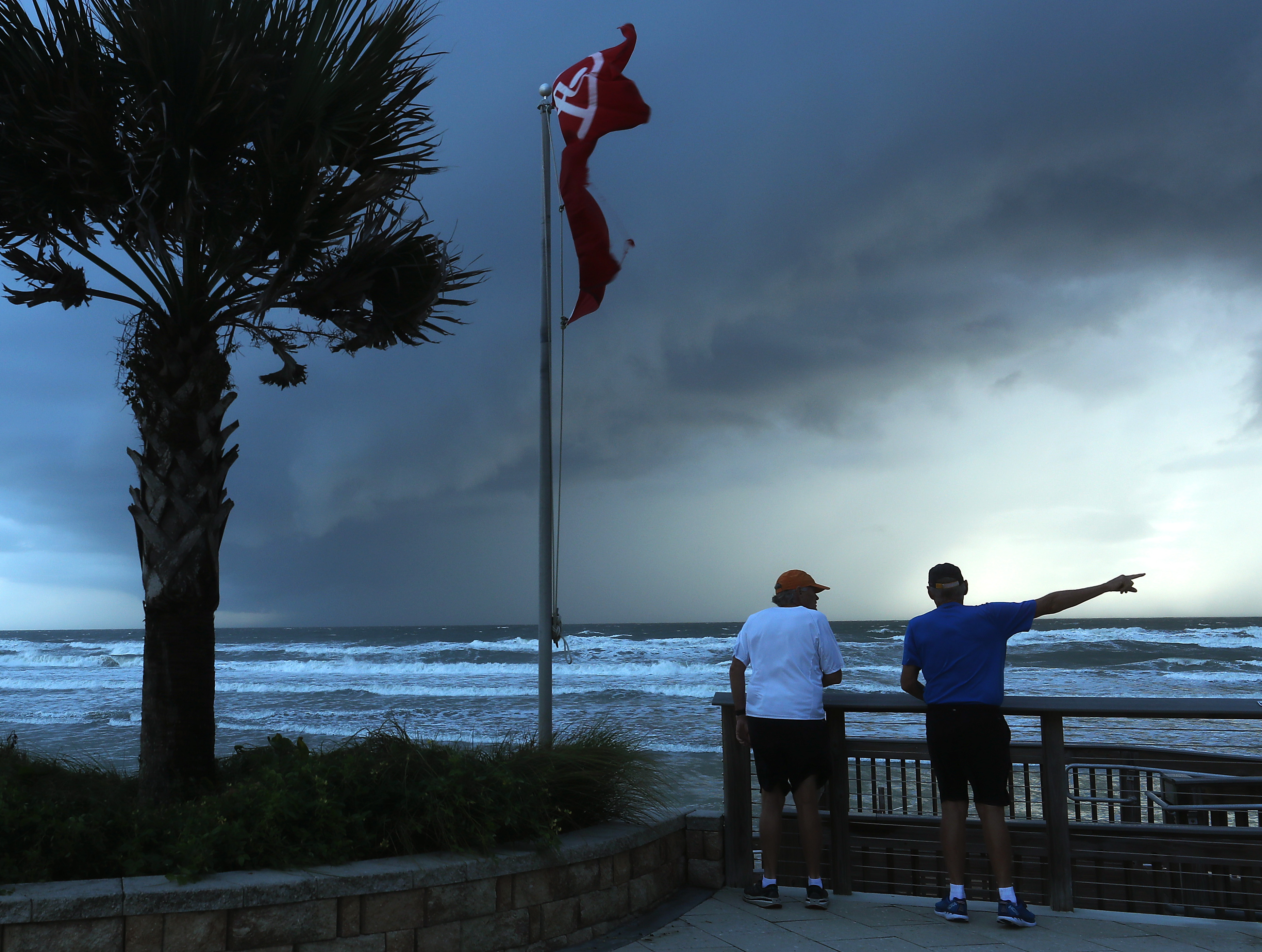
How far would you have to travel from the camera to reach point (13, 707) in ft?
74.0

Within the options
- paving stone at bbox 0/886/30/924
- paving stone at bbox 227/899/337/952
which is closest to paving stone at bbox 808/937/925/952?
paving stone at bbox 227/899/337/952

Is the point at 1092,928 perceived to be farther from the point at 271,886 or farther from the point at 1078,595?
the point at 271,886

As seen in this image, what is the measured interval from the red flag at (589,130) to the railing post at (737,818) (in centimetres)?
360

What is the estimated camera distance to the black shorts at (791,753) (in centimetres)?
447

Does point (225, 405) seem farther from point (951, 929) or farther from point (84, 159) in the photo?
point (951, 929)

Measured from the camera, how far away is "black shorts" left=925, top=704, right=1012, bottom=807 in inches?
166

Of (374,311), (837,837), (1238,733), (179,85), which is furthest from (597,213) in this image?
(1238,733)

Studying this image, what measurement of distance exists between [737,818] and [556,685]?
22.9 metres

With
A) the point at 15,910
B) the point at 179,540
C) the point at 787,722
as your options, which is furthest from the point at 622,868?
the point at 179,540

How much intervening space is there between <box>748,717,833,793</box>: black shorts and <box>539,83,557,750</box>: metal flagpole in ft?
5.17

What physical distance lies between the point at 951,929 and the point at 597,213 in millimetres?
5433

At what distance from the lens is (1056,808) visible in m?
4.34

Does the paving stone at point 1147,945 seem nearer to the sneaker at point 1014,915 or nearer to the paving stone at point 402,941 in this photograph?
the sneaker at point 1014,915

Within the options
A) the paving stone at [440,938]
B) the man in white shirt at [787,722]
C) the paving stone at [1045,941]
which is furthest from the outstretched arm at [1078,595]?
the paving stone at [440,938]
